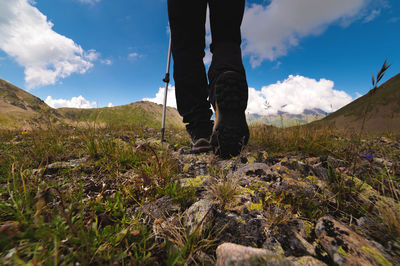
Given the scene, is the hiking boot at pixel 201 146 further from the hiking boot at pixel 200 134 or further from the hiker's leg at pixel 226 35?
the hiker's leg at pixel 226 35

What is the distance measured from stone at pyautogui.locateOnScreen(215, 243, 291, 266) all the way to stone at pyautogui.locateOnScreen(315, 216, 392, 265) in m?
0.31

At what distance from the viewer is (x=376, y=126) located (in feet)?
23.2

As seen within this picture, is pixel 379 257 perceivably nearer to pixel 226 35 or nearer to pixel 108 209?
pixel 108 209

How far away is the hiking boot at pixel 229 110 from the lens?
2221 millimetres

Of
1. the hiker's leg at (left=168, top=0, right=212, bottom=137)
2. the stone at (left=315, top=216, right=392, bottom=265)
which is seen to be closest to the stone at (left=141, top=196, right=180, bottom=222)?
the stone at (left=315, top=216, right=392, bottom=265)

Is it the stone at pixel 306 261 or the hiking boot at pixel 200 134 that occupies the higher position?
the hiking boot at pixel 200 134

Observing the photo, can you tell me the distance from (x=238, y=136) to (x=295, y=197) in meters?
1.19

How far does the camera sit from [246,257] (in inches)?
28.5

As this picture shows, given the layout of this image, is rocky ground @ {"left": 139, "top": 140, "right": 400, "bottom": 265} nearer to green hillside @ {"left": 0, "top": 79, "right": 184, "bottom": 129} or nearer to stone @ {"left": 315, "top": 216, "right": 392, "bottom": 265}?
stone @ {"left": 315, "top": 216, "right": 392, "bottom": 265}

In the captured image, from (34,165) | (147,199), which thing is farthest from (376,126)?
(34,165)

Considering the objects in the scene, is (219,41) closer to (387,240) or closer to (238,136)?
(238,136)

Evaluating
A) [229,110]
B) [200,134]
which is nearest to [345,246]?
[229,110]

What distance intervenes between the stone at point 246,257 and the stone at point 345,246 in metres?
0.31

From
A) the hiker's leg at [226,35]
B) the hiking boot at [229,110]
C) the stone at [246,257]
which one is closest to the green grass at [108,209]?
the stone at [246,257]
